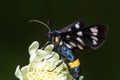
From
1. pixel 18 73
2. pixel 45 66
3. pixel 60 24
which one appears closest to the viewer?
pixel 18 73

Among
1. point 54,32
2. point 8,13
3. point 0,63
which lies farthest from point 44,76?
point 8,13

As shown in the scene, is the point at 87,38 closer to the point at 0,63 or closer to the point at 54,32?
the point at 54,32

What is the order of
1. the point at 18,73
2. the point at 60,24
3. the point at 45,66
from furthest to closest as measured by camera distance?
1. the point at 60,24
2. the point at 45,66
3. the point at 18,73

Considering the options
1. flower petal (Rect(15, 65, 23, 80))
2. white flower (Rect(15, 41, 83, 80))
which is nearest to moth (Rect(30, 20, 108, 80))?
white flower (Rect(15, 41, 83, 80))

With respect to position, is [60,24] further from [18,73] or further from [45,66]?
[18,73]

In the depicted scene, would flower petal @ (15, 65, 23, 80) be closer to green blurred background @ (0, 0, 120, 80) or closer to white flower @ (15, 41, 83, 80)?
white flower @ (15, 41, 83, 80)

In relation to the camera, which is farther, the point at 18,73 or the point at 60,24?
the point at 60,24

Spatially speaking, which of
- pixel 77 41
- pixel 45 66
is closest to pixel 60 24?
pixel 45 66

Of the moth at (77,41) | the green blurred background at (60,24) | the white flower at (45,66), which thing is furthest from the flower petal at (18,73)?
the green blurred background at (60,24)

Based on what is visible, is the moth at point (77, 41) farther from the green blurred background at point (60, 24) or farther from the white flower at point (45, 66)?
the green blurred background at point (60, 24)
